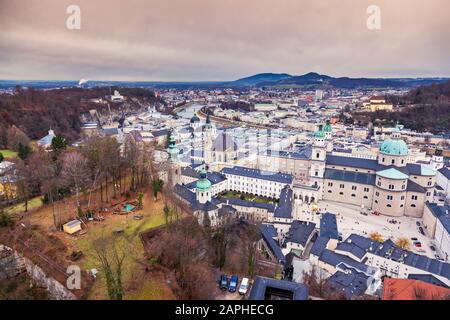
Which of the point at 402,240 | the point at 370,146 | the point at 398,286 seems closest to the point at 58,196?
the point at 398,286

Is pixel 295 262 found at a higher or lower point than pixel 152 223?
lower

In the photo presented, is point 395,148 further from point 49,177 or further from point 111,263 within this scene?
point 49,177

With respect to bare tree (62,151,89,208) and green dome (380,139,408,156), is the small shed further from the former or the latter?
green dome (380,139,408,156)

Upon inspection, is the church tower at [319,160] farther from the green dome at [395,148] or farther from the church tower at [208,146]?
the church tower at [208,146]

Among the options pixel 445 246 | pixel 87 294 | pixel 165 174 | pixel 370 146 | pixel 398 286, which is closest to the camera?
pixel 87 294

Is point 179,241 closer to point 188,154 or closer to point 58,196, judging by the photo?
point 58,196

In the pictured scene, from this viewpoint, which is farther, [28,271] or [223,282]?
[28,271]

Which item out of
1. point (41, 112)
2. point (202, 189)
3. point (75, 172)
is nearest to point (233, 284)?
point (202, 189)
